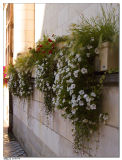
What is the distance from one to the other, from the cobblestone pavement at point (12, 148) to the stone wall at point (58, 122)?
161 millimetres

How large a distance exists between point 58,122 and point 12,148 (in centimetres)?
286

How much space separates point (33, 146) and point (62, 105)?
242 cm

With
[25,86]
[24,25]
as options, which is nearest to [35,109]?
[25,86]

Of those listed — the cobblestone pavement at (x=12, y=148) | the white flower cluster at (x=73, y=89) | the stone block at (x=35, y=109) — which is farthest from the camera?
the cobblestone pavement at (x=12, y=148)

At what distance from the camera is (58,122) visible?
322 centimetres

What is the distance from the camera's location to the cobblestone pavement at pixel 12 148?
16.6ft

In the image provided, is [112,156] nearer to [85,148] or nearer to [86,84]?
[85,148]

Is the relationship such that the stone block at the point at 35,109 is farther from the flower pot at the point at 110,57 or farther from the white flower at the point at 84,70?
the flower pot at the point at 110,57

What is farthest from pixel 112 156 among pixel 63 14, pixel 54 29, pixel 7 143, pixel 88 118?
Answer: pixel 7 143

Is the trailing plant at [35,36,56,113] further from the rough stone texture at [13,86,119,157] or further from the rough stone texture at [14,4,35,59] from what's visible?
the rough stone texture at [14,4,35,59]

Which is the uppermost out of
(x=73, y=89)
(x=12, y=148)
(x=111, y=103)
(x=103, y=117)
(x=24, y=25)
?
(x=24, y=25)

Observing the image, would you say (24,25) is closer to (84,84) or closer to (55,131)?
(55,131)

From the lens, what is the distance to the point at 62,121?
3.08 metres

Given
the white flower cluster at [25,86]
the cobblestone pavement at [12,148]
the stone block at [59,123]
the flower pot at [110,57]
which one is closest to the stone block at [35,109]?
the white flower cluster at [25,86]
